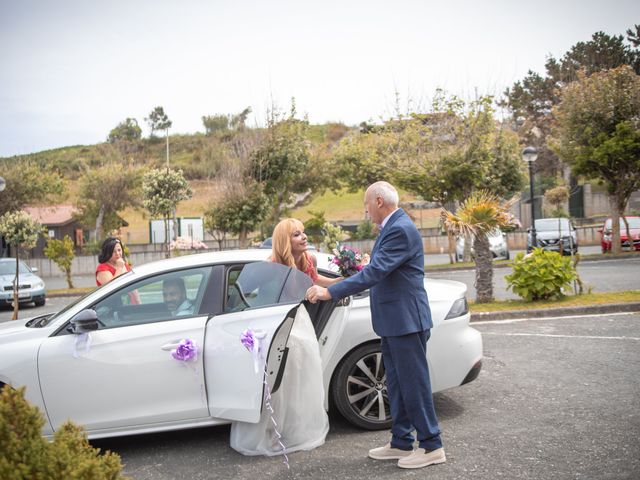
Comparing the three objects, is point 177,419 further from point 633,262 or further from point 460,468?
point 633,262

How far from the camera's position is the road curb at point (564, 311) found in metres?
10.9

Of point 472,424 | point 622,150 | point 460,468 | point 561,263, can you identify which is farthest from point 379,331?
point 622,150

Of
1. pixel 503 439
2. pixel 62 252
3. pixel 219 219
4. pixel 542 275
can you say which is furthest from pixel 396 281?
pixel 219 219

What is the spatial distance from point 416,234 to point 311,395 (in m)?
1.44

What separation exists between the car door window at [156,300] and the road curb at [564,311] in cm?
693

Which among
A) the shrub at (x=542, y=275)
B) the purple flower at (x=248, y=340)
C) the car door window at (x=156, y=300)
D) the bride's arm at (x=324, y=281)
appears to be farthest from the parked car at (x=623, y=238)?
the purple flower at (x=248, y=340)

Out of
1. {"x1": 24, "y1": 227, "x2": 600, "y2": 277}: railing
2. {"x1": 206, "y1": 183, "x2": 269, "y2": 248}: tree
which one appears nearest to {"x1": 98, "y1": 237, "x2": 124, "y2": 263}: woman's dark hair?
{"x1": 206, "y1": 183, "x2": 269, "y2": 248}: tree

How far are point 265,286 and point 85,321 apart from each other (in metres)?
1.39

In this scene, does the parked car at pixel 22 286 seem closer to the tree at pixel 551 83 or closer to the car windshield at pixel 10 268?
the car windshield at pixel 10 268

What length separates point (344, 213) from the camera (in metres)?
54.8

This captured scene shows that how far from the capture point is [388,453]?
462cm

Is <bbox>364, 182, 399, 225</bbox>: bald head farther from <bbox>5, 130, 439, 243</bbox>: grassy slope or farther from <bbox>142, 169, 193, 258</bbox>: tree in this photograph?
<bbox>5, 130, 439, 243</bbox>: grassy slope

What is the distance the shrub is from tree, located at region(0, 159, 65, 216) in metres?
35.5

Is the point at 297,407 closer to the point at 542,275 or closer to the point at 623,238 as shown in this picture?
the point at 542,275
